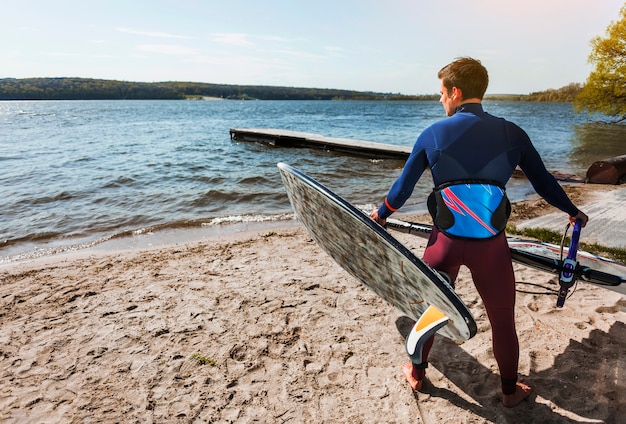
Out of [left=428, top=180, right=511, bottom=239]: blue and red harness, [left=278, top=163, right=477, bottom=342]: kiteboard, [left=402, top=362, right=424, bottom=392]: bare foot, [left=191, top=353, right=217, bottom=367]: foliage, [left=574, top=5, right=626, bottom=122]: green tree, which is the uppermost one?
[left=574, top=5, right=626, bottom=122]: green tree

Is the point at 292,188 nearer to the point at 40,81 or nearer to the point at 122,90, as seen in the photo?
the point at 122,90

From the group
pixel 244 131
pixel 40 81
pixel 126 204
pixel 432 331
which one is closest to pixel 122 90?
pixel 40 81

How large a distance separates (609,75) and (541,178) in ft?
105

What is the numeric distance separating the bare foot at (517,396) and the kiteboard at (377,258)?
766 mm

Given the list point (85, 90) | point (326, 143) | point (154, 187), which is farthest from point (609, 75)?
point (85, 90)

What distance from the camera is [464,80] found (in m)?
2.38

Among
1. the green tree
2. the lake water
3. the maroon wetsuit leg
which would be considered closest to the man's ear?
the maroon wetsuit leg

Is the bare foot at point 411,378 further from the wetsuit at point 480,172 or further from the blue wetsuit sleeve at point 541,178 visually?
Result: the blue wetsuit sleeve at point 541,178

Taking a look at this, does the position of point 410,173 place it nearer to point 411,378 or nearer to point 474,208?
point 474,208

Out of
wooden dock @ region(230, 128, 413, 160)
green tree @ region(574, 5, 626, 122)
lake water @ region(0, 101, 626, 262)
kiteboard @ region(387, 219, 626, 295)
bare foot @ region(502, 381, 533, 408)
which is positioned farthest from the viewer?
green tree @ region(574, 5, 626, 122)

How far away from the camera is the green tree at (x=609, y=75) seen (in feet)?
84.5

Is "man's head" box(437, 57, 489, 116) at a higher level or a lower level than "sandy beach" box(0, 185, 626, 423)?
higher

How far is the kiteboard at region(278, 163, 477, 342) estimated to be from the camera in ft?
7.34

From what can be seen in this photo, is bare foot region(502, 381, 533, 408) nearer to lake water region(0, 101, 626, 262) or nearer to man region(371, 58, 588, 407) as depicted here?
man region(371, 58, 588, 407)
